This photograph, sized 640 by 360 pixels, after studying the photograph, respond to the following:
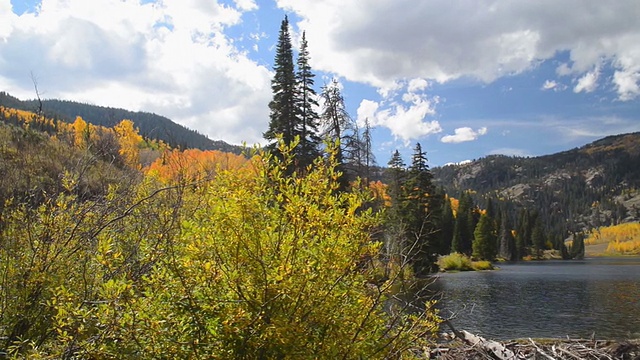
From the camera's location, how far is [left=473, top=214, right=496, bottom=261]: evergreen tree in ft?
205

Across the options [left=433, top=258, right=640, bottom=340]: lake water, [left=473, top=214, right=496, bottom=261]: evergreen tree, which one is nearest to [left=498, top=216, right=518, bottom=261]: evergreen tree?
[left=473, top=214, right=496, bottom=261]: evergreen tree

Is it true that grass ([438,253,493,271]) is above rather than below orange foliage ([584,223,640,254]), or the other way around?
above

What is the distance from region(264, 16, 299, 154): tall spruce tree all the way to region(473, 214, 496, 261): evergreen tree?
44550mm

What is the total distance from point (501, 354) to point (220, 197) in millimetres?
6188

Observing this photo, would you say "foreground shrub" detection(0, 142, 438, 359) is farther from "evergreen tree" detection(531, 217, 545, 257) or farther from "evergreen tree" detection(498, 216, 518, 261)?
"evergreen tree" detection(531, 217, 545, 257)

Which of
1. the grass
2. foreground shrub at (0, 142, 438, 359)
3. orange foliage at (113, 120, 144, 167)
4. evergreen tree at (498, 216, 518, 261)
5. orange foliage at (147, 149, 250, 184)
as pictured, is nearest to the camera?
foreground shrub at (0, 142, 438, 359)

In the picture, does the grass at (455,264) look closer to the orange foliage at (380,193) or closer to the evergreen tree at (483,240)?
the orange foliage at (380,193)

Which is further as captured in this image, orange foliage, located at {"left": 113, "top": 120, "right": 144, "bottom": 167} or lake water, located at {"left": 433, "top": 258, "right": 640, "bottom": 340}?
lake water, located at {"left": 433, "top": 258, "right": 640, "bottom": 340}

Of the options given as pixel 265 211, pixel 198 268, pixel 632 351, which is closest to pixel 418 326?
pixel 265 211

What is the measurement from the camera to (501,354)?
7.53 m

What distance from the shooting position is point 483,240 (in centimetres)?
6278

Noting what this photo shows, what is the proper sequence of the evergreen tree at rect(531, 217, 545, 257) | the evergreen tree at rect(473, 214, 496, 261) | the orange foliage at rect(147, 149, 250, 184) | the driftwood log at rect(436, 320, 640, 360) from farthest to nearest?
1. the evergreen tree at rect(531, 217, 545, 257)
2. the evergreen tree at rect(473, 214, 496, 261)
3. the driftwood log at rect(436, 320, 640, 360)
4. the orange foliage at rect(147, 149, 250, 184)

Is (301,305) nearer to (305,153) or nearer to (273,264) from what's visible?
(273,264)

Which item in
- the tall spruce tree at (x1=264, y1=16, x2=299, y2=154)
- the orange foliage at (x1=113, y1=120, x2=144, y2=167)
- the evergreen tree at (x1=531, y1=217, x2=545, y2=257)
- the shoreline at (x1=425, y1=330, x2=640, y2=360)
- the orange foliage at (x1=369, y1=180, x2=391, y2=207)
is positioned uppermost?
the tall spruce tree at (x1=264, y1=16, x2=299, y2=154)
